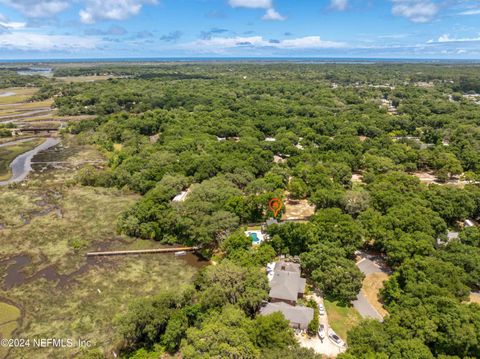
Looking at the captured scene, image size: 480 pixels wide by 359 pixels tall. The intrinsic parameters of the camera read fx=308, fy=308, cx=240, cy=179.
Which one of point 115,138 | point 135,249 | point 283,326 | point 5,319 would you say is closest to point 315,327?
point 283,326

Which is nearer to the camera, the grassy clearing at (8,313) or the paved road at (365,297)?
the paved road at (365,297)

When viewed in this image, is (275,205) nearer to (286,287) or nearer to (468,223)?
(286,287)

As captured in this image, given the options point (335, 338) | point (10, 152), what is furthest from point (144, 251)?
point (10, 152)

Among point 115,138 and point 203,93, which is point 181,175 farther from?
point 203,93

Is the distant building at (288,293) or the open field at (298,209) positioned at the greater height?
the distant building at (288,293)

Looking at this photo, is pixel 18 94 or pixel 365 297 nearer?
pixel 365 297

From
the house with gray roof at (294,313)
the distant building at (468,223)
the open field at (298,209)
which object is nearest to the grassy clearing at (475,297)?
the distant building at (468,223)

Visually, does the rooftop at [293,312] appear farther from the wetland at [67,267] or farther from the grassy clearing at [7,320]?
the grassy clearing at [7,320]
